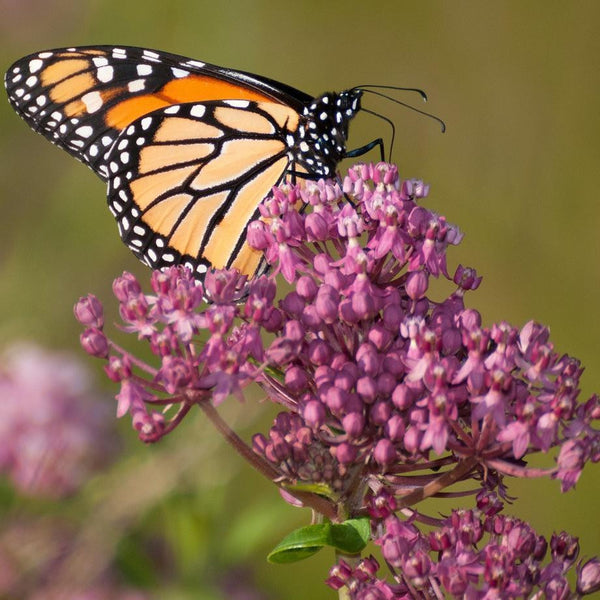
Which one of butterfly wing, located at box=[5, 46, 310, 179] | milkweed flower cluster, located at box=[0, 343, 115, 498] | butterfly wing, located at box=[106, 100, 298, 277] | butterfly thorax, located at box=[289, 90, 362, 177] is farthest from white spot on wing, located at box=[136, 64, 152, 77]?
milkweed flower cluster, located at box=[0, 343, 115, 498]

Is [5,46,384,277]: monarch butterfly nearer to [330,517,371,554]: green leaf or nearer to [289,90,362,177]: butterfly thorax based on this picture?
[289,90,362,177]: butterfly thorax

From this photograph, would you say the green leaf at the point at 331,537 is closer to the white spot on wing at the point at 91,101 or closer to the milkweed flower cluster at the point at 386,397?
the milkweed flower cluster at the point at 386,397

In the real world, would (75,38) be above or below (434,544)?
above

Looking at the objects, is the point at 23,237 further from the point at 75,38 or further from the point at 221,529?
the point at 221,529

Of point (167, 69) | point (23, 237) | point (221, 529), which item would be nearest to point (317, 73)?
point (23, 237)

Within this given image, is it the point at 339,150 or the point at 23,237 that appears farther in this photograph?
the point at 23,237

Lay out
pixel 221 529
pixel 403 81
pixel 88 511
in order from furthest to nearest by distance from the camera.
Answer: pixel 403 81, pixel 221 529, pixel 88 511

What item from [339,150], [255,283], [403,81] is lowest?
[255,283]
